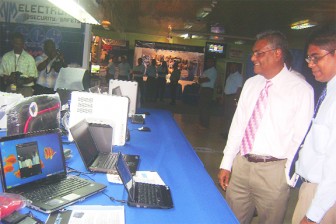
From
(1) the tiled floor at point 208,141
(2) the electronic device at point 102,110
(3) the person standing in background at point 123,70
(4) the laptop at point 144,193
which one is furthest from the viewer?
(3) the person standing in background at point 123,70

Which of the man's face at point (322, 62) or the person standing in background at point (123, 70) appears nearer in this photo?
the man's face at point (322, 62)

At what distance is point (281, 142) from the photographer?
6.98ft

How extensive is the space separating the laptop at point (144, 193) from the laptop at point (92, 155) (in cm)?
27

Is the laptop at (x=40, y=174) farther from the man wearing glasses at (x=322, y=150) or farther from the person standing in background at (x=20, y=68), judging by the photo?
the person standing in background at (x=20, y=68)

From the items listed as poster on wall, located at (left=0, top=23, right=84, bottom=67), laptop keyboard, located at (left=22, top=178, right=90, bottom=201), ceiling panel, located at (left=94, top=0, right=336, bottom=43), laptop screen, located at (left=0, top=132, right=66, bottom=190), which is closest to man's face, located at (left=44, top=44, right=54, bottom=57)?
poster on wall, located at (left=0, top=23, right=84, bottom=67)

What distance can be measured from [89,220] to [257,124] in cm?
127

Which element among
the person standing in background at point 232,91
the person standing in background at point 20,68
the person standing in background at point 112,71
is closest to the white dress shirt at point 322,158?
the person standing in background at point 20,68

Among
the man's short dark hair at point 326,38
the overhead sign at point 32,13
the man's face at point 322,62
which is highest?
the overhead sign at point 32,13

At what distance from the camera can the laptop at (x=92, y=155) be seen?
2.06 metres

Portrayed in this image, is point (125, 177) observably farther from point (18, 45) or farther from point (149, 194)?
point (18, 45)

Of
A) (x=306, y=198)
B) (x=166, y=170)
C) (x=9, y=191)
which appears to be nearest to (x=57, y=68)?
(x=166, y=170)

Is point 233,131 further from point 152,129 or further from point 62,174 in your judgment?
point 152,129

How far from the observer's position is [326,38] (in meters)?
1.73

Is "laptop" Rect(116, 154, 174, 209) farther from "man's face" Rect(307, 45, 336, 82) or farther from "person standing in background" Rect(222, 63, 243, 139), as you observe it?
"person standing in background" Rect(222, 63, 243, 139)
